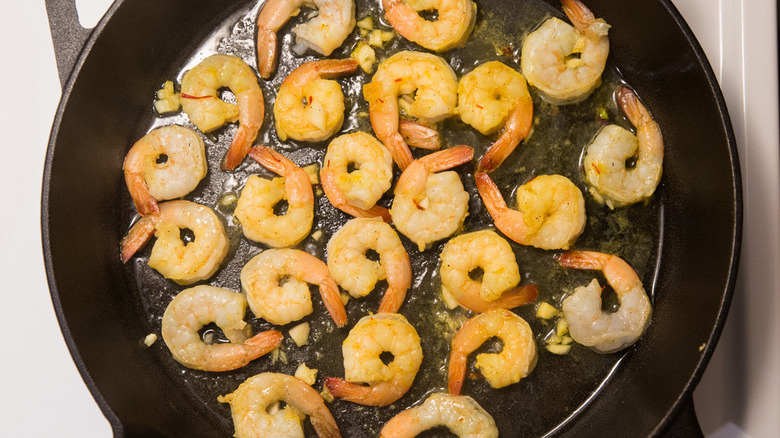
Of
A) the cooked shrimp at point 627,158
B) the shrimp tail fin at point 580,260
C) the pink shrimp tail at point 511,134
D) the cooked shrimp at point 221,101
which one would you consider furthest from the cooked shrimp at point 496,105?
the cooked shrimp at point 221,101

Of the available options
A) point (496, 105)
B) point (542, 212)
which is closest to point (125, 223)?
point (496, 105)

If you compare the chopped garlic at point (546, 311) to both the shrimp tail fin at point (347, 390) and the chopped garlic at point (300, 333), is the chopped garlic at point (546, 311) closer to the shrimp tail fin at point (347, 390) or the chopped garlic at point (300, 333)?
the shrimp tail fin at point (347, 390)

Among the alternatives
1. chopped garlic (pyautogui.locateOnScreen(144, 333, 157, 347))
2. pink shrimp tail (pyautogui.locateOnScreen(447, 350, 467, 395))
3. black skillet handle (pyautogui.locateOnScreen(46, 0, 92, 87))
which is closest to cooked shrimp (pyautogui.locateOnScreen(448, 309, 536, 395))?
pink shrimp tail (pyautogui.locateOnScreen(447, 350, 467, 395))

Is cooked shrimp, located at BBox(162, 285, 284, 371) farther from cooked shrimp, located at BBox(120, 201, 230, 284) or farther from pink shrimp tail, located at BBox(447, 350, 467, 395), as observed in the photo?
pink shrimp tail, located at BBox(447, 350, 467, 395)

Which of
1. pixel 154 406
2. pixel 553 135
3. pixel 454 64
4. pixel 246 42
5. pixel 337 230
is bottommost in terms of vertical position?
pixel 154 406

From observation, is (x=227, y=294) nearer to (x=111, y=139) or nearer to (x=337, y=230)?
(x=337, y=230)

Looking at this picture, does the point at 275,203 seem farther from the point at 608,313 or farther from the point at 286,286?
the point at 608,313

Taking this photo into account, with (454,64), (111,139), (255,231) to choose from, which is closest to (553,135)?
(454,64)
